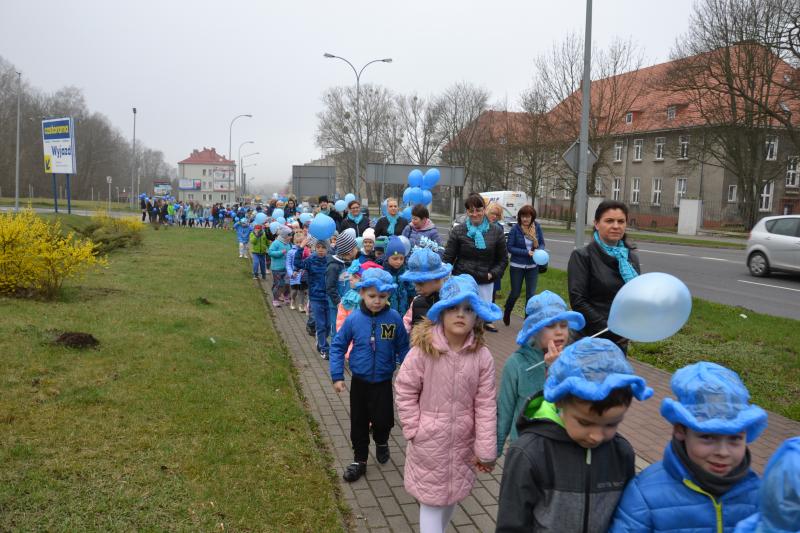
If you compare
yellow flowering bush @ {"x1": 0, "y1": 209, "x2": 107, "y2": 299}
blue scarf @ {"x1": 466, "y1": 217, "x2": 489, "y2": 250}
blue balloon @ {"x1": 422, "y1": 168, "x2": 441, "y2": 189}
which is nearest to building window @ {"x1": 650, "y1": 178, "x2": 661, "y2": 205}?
blue balloon @ {"x1": 422, "y1": 168, "x2": 441, "y2": 189}

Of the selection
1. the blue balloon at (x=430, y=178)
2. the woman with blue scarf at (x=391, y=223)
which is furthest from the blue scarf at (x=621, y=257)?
the blue balloon at (x=430, y=178)

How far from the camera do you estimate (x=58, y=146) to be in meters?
27.3

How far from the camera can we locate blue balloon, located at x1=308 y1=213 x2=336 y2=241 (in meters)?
8.48

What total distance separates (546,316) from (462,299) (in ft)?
1.45

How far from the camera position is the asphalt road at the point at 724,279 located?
12654 millimetres

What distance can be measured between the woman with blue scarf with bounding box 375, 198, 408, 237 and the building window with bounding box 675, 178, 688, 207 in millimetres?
42896

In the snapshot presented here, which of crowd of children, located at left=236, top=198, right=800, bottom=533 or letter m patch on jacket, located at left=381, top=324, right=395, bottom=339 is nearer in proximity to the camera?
crowd of children, located at left=236, top=198, right=800, bottom=533

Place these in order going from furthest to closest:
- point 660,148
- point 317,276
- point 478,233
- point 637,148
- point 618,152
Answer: point 618,152 < point 637,148 < point 660,148 < point 317,276 < point 478,233

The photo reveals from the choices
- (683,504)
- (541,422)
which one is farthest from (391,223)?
(683,504)

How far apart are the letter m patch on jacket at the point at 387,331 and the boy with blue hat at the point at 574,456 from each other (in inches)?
100

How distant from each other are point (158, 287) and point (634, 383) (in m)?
11.8

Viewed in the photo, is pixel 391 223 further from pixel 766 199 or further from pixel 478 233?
pixel 766 199

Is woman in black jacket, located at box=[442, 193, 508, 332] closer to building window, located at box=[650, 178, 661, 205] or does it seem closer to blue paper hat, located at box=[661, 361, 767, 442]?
blue paper hat, located at box=[661, 361, 767, 442]

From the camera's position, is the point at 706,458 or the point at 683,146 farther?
the point at 683,146
